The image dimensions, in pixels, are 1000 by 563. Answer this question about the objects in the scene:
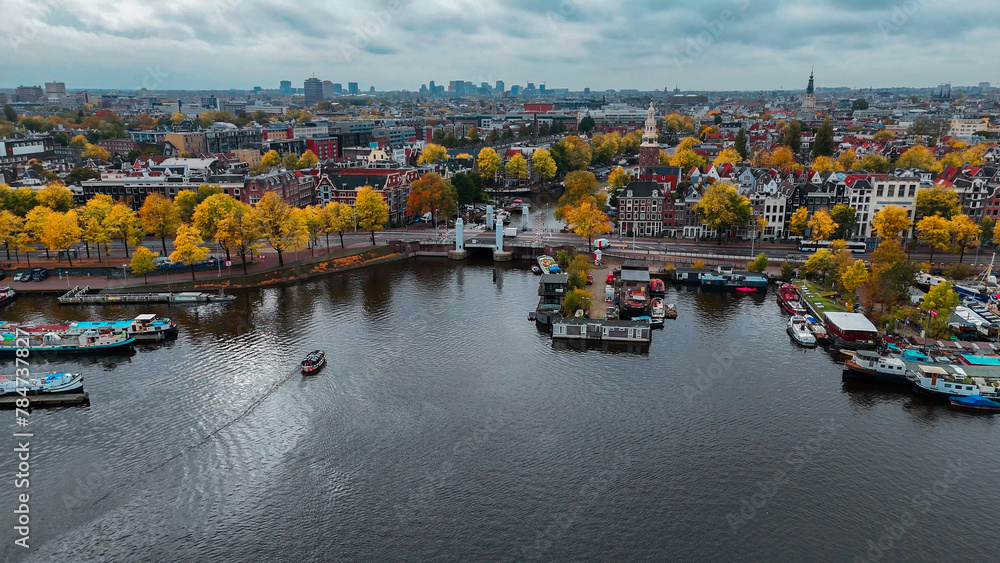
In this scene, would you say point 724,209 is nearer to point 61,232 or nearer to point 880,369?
point 880,369

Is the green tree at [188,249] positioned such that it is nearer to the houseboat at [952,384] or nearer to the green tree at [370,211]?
the green tree at [370,211]

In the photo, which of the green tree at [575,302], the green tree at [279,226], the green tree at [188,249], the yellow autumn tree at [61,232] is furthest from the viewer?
the green tree at [279,226]

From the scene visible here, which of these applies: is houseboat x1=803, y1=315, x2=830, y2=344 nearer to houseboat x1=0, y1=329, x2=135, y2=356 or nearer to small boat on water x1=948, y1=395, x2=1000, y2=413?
small boat on water x1=948, y1=395, x2=1000, y2=413

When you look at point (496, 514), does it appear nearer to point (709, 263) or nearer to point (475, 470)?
point (475, 470)

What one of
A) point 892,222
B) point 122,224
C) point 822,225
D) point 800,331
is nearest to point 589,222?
point 822,225

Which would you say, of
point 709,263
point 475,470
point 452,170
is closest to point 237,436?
point 475,470

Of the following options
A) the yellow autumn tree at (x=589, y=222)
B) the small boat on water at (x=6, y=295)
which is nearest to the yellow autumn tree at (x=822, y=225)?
the yellow autumn tree at (x=589, y=222)

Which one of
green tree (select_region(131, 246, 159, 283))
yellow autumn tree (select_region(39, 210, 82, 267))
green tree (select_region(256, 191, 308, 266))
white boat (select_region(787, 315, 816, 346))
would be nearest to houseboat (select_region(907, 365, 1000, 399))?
white boat (select_region(787, 315, 816, 346))
